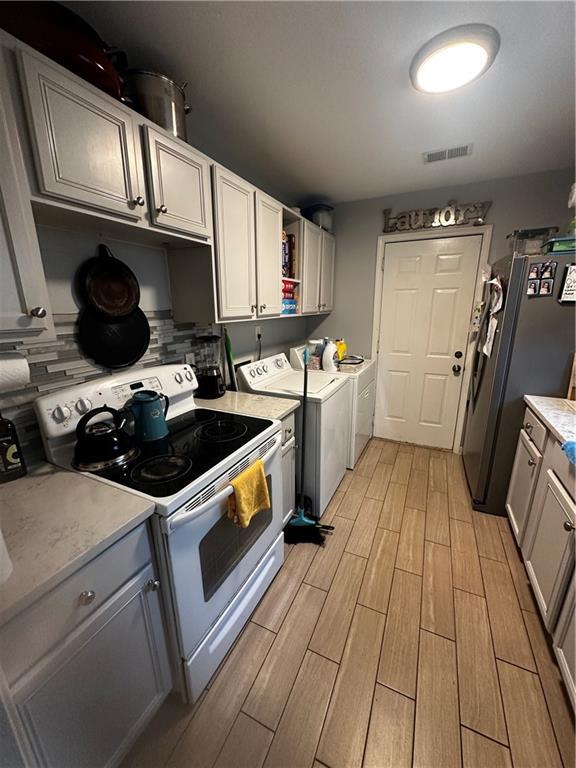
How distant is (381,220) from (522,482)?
2.47 metres

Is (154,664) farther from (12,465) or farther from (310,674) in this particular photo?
(12,465)

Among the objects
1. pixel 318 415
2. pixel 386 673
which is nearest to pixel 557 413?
pixel 318 415

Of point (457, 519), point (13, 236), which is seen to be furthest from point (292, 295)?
point (457, 519)

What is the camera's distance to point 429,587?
162 cm

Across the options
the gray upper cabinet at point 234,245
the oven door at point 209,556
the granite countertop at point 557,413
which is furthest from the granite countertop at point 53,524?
the granite countertop at point 557,413

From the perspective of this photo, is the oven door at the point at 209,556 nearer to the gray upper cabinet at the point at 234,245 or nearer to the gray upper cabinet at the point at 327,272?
the gray upper cabinet at the point at 234,245

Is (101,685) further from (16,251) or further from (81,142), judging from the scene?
(81,142)

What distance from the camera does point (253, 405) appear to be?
5.83 ft

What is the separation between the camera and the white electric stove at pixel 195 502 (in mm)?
986

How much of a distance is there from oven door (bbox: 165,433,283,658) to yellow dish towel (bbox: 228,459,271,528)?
0.03 meters

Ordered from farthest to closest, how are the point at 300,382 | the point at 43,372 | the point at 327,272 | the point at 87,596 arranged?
the point at 327,272
the point at 300,382
the point at 43,372
the point at 87,596

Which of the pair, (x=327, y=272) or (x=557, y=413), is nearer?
(x=557, y=413)

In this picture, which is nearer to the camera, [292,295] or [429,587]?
[429,587]

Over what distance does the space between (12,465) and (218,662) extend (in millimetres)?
1109
